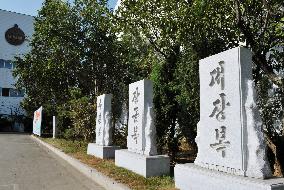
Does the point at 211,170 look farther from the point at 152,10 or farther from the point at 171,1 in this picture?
the point at 152,10

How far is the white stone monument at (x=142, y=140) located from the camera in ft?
31.3

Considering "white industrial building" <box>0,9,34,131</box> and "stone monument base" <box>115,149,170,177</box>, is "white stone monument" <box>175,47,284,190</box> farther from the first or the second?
"white industrial building" <box>0,9,34,131</box>

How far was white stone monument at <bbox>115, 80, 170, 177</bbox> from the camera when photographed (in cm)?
954

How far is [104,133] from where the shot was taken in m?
14.1

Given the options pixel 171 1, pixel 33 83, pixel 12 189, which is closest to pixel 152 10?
pixel 171 1

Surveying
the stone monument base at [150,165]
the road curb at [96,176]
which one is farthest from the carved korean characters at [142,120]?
the road curb at [96,176]

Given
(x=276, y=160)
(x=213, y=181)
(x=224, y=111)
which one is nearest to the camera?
(x=213, y=181)

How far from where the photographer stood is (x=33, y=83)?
101ft

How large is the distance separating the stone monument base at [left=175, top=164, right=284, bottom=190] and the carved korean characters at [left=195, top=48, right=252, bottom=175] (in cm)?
27

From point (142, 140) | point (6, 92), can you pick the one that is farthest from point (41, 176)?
point (6, 92)

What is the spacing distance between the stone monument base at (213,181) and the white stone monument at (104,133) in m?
A: 6.00

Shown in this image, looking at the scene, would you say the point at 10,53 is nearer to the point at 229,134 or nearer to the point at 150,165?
the point at 150,165

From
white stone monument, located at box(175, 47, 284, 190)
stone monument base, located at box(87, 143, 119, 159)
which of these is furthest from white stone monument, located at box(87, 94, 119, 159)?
white stone monument, located at box(175, 47, 284, 190)

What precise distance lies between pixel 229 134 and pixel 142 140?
406 cm
